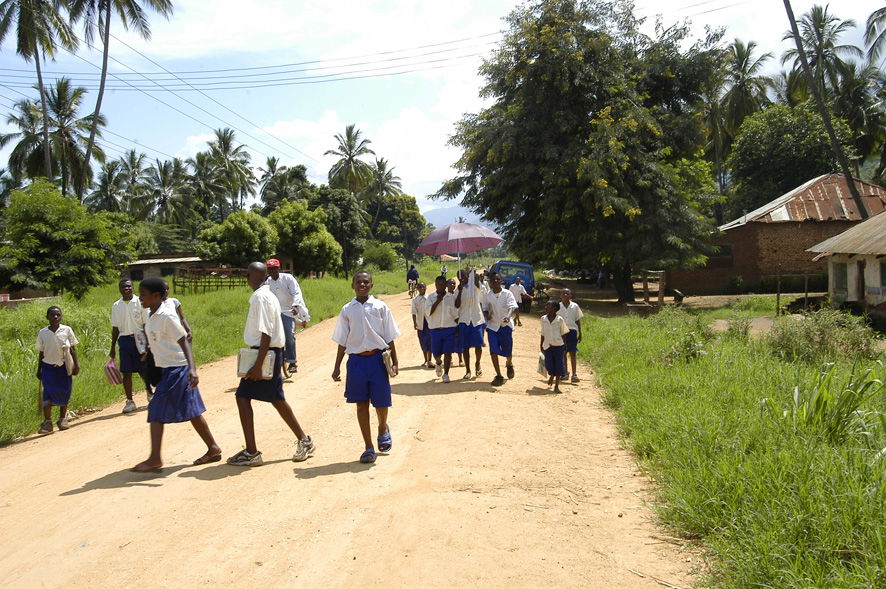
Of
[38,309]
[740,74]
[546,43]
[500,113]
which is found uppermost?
[740,74]

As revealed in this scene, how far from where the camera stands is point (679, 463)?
17.3 feet

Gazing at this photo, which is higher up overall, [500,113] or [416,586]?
[500,113]

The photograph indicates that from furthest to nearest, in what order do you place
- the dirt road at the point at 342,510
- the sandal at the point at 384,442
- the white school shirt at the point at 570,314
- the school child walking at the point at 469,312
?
the white school shirt at the point at 570,314 → the school child walking at the point at 469,312 → the sandal at the point at 384,442 → the dirt road at the point at 342,510

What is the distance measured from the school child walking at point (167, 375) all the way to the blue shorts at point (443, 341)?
193 inches

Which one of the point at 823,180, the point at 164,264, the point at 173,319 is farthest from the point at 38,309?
the point at 823,180

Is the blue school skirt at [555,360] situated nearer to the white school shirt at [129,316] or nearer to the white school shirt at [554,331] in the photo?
the white school shirt at [554,331]

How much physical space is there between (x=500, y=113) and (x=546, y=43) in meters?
3.26

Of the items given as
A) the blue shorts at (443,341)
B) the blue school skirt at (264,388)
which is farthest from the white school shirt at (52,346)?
the blue shorts at (443,341)

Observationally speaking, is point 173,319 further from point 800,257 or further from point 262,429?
point 800,257

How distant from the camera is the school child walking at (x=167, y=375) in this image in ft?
18.5

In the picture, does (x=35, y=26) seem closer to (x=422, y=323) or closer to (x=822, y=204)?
(x=422, y=323)

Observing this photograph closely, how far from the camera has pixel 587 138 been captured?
81.9ft

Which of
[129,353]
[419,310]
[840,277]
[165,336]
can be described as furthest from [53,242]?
[840,277]

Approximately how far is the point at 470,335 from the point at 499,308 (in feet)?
2.33
